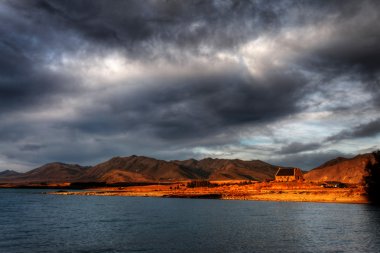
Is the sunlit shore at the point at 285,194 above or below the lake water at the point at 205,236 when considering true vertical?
above

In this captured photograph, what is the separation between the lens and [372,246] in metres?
44.3

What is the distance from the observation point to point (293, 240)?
5000cm

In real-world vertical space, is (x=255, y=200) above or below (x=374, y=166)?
below

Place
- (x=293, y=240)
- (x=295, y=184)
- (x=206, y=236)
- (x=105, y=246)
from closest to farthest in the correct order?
(x=105, y=246), (x=293, y=240), (x=206, y=236), (x=295, y=184)

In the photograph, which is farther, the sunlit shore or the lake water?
the sunlit shore

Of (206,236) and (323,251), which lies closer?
(323,251)

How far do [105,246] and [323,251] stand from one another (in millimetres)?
26237

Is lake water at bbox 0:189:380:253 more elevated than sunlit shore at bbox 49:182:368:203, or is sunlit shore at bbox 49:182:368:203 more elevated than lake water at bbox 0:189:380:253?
sunlit shore at bbox 49:182:368:203

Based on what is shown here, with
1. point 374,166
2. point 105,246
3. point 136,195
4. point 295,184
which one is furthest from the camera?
point 136,195

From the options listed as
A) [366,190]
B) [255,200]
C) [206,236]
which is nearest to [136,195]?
[255,200]

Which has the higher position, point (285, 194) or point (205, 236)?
point (285, 194)

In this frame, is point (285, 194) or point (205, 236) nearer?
point (205, 236)

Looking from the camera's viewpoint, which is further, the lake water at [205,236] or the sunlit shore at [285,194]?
the sunlit shore at [285,194]

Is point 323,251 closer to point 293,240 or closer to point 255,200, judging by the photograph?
point 293,240
